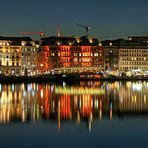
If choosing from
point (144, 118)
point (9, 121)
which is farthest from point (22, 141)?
point (144, 118)

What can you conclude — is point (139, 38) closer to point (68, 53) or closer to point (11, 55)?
point (68, 53)

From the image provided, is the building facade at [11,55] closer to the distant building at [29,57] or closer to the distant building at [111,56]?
the distant building at [29,57]

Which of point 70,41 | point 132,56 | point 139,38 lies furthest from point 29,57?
point 139,38

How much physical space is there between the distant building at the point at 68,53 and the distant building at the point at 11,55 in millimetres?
Answer: 6888

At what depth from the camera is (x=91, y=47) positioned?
118 metres

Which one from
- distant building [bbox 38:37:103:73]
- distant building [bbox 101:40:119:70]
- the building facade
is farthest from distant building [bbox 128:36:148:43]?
the building facade

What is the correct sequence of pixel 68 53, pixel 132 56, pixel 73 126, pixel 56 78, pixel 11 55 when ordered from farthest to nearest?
pixel 132 56, pixel 68 53, pixel 11 55, pixel 56 78, pixel 73 126

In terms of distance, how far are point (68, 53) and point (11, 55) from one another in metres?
15.5

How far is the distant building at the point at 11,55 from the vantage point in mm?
104625

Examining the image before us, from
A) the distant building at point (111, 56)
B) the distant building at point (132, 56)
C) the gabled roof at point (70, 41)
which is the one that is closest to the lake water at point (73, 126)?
the gabled roof at point (70, 41)

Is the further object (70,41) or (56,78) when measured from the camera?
(70,41)

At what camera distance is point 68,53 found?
4547 inches

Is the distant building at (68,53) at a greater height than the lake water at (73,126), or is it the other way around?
the distant building at (68,53)

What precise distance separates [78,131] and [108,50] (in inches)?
3833
